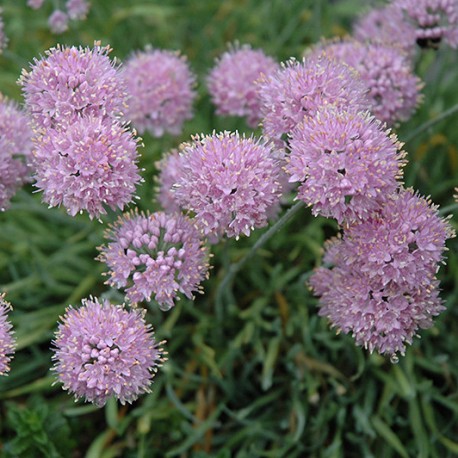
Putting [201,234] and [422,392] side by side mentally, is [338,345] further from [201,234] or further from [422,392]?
[201,234]

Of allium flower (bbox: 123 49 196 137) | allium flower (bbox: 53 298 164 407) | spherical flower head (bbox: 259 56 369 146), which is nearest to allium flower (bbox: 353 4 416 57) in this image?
spherical flower head (bbox: 259 56 369 146)

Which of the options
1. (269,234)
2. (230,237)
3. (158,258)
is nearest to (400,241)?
(269,234)

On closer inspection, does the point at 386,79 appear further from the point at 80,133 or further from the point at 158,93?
the point at 80,133

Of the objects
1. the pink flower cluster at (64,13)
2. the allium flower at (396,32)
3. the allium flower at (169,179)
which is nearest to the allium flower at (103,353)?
the allium flower at (169,179)

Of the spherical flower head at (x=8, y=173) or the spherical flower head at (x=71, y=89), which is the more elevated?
the spherical flower head at (x=71, y=89)

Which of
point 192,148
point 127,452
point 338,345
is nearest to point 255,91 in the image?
point 192,148

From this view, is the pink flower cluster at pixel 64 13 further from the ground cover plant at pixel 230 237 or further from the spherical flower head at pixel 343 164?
the spherical flower head at pixel 343 164

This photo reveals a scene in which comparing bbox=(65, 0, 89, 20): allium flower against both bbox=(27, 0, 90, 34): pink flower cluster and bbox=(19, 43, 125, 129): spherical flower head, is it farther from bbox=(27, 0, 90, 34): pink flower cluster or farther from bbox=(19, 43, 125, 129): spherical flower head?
bbox=(19, 43, 125, 129): spherical flower head
